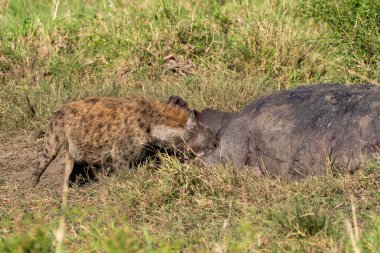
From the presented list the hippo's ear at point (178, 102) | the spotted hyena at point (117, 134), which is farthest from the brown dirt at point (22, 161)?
the hippo's ear at point (178, 102)

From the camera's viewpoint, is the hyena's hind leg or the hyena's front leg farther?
the hyena's hind leg

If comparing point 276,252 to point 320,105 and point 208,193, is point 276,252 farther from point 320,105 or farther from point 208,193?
point 320,105

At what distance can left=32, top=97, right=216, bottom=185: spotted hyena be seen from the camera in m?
6.75

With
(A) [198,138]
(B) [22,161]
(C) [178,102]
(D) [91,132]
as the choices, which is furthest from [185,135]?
(B) [22,161]

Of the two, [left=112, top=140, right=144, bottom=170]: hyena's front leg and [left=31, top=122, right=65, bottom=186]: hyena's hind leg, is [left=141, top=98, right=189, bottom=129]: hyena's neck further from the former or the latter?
[left=31, top=122, right=65, bottom=186]: hyena's hind leg

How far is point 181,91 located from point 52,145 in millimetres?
1672

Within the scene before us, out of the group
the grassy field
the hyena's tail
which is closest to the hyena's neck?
the grassy field

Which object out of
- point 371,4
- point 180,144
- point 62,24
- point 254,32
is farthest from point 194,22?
point 180,144

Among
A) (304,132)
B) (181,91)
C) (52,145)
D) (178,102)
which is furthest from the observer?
(181,91)

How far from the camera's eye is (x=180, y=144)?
6.83 metres

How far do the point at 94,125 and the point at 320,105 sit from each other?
184 cm

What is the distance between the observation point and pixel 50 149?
22.5ft

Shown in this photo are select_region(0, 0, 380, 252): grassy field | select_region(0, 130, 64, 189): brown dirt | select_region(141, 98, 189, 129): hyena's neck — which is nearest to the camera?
select_region(0, 0, 380, 252): grassy field

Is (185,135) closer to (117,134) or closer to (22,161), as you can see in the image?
(117,134)
